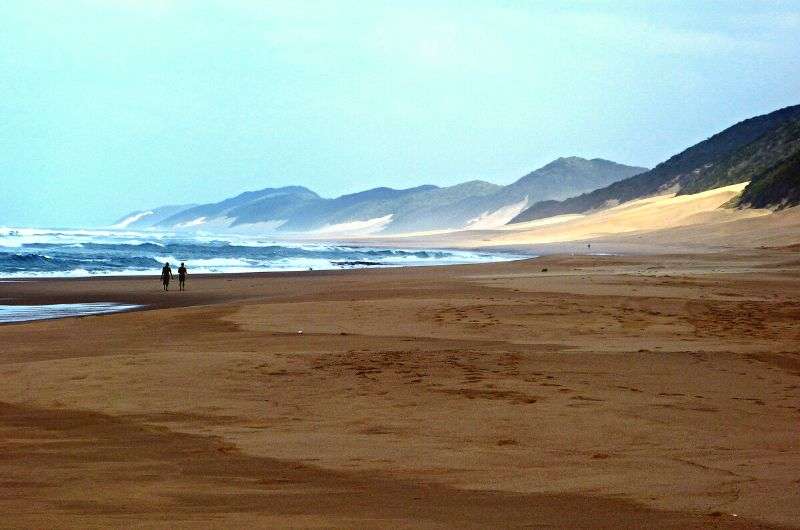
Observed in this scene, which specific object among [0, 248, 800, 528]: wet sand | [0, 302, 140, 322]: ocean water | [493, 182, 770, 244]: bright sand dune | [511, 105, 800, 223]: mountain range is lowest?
[0, 248, 800, 528]: wet sand

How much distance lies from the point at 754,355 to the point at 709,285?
11.8 meters

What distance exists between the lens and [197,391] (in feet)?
29.8

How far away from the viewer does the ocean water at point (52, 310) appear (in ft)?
62.8

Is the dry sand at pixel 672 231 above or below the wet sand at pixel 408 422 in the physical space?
above

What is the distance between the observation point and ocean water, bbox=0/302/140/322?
753 inches

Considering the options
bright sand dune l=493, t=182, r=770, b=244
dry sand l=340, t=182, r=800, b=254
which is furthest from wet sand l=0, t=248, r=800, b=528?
bright sand dune l=493, t=182, r=770, b=244

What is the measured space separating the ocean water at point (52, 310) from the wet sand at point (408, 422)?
2634 mm

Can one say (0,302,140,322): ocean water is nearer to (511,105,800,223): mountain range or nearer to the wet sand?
the wet sand

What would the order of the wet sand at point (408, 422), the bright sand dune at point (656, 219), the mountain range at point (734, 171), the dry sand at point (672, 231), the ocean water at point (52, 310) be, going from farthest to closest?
the bright sand dune at point (656, 219) < the mountain range at point (734, 171) < the dry sand at point (672, 231) < the ocean water at point (52, 310) < the wet sand at point (408, 422)

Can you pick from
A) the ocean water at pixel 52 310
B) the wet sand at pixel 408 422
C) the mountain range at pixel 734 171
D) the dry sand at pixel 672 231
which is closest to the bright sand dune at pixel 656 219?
the dry sand at pixel 672 231

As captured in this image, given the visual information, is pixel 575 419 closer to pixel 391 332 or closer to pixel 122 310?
pixel 391 332

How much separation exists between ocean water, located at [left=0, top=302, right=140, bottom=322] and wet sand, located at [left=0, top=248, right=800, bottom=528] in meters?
2.63

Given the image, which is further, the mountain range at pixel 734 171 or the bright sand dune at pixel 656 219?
the bright sand dune at pixel 656 219

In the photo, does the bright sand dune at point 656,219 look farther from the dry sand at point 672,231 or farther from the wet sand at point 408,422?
the wet sand at point 408,422
